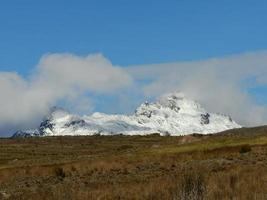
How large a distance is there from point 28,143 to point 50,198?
146 metres

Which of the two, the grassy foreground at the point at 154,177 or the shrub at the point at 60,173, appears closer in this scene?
the grassy foreground at the point at 154,177

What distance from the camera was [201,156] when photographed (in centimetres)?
5525

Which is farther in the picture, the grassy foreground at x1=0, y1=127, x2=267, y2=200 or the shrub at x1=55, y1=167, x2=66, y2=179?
the shrub at x1=55, y1=167, x2=66, y2=179

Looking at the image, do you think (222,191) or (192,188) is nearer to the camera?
(192,188)

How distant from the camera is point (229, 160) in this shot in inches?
1859

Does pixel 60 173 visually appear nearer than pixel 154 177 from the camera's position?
No

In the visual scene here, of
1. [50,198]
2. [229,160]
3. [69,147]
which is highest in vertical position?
[69,147]

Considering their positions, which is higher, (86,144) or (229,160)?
(86,144)

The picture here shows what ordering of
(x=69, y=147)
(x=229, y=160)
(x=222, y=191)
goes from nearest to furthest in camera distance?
1. (x=222, y=191)
2. (x=229, y=160)
3. (x=69, y=147)

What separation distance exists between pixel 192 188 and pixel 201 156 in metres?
34.6

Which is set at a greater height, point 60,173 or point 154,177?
point 60,173

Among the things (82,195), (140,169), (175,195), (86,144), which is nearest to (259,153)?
(140,169)

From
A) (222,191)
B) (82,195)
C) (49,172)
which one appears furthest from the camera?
(49,172)

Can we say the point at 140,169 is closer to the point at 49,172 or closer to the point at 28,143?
the point at 49,172
